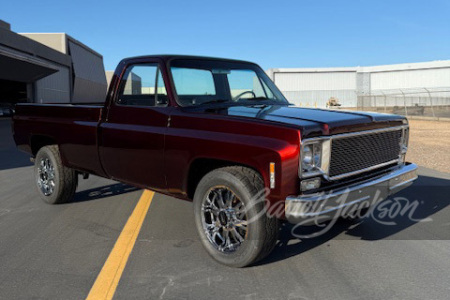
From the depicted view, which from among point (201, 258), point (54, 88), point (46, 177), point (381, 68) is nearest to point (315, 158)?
point (201, 258)

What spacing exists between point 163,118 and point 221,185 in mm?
1083

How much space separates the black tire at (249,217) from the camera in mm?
3510

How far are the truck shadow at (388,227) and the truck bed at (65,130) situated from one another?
248 cm

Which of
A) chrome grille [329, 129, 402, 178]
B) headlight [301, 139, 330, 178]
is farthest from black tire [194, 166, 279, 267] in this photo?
chrome grille [329, 129, 402, 178]

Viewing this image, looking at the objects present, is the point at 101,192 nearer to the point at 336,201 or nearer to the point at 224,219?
the point at 224,219

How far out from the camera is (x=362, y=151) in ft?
13.1

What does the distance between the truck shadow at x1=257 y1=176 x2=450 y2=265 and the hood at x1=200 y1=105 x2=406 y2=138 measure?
127 centimetres

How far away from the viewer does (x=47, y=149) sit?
19.8ft

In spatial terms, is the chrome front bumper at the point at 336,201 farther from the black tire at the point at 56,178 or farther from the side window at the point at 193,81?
the black tire at the point at 56,178

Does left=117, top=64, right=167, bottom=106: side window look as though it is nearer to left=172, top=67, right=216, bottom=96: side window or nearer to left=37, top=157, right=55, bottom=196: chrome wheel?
left=172, top=67, right=216, bottom=96: side window

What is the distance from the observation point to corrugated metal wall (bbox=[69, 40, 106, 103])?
56144 mm

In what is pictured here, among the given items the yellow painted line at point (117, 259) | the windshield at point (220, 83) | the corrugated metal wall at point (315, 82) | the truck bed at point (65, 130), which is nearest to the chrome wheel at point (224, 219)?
the yellow painted line at point (117, 259)

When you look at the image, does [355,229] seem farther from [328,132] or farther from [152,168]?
[152,168]

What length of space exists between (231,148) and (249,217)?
1.98 feet
